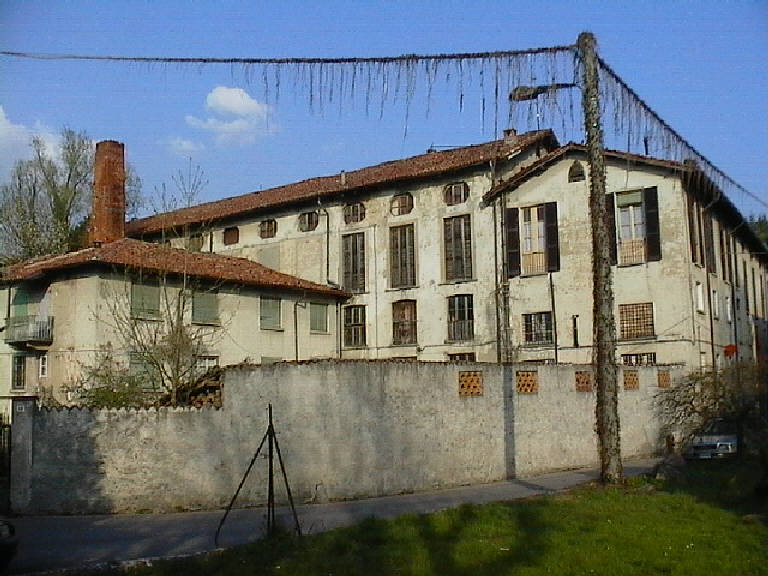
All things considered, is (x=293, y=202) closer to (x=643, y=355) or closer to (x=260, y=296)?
(x=260, y=296)

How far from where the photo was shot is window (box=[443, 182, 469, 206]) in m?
34.9

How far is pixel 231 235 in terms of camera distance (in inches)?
1623

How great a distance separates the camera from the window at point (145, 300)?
27.3 metres

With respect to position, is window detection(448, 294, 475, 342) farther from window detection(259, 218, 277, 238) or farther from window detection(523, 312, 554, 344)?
window detection(259, 218, 277, 238)

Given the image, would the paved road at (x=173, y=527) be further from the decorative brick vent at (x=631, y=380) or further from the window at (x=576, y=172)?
the window at (x=576, y=172)

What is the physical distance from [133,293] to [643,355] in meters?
18.3

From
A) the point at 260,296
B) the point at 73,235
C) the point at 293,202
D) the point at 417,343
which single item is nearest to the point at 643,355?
the point at 417,343

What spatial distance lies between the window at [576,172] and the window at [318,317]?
11.8 metres

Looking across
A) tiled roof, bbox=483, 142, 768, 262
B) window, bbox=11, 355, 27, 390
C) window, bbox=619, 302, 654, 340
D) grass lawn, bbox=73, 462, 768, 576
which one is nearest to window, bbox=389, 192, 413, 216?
tiled roof, bbox=483, 142, 768, 262

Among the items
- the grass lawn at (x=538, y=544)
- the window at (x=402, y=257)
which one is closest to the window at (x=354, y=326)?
the window at (x=402, y=257)

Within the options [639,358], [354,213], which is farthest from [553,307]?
[354,213]

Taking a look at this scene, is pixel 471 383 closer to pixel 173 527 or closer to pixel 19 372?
pixel 173 527

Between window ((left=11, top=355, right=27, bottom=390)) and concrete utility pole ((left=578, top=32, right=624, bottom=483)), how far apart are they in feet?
70.6

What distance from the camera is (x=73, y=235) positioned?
42125 mm
